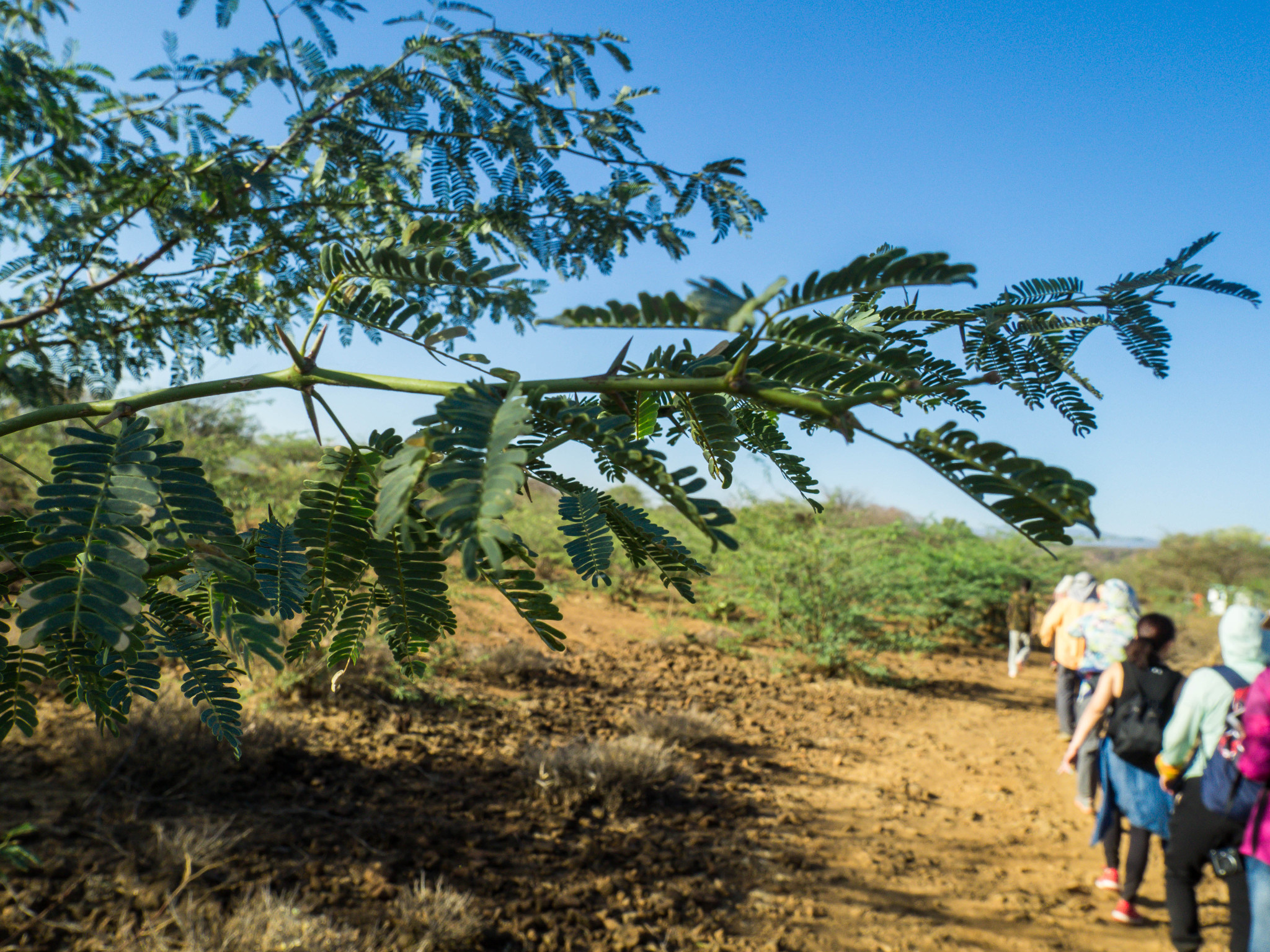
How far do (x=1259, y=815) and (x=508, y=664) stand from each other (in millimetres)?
5909

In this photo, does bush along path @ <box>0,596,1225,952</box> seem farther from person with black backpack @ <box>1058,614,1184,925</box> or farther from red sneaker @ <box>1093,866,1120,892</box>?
person with black backpack @ <box>1058,614,1184,925</box>

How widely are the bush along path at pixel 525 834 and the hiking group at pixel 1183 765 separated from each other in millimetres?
520

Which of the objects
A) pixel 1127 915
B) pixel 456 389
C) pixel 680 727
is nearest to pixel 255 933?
pixel 456 389

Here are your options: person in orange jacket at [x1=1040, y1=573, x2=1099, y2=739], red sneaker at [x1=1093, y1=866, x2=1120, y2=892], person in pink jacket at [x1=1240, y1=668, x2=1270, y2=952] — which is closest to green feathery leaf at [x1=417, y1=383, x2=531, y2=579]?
person in pink jacket at [x1=1240, y1=668, x2=1270, y2=952]

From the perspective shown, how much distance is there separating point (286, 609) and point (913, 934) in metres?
4.22

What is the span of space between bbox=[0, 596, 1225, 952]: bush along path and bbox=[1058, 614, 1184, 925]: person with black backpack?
0.94 ft

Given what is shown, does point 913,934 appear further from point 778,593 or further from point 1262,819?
point 778,593

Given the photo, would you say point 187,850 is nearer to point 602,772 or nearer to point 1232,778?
point 602,772

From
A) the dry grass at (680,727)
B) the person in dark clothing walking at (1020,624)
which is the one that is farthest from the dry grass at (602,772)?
the person in dark clothing walking at (1020,624)

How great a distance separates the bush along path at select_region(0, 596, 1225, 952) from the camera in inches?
125

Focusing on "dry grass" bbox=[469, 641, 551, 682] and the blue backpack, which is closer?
the blue backpack

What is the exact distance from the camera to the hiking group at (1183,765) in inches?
119

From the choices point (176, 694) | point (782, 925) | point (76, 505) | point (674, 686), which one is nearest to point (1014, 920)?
point (782, 925)

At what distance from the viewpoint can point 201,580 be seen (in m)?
0.74
